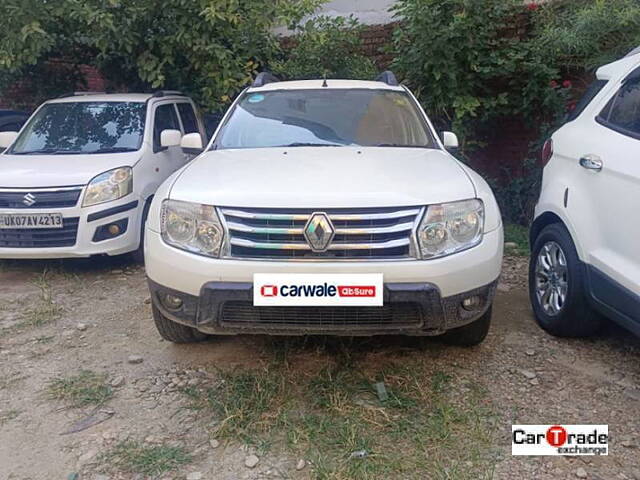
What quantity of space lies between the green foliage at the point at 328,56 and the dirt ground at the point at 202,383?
4.16m

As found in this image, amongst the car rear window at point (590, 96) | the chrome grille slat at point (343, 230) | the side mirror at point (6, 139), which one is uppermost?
the car rear window at point (590, 96)

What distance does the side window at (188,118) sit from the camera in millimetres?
6768

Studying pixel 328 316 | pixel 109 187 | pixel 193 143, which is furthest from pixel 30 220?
pixel 328 316

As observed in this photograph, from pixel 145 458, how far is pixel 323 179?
5.12 feet

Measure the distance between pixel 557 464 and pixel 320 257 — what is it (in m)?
1.39

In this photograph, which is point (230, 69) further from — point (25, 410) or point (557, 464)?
point (557, 464)

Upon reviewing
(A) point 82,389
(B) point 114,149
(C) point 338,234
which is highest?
(C) point 338,234

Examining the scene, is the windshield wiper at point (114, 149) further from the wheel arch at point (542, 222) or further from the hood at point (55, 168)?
the wheel arch at point (542, 222)

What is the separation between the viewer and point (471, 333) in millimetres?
3445

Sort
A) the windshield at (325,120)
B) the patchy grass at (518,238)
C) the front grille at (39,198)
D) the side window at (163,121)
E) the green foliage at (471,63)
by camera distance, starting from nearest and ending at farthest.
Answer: the windshield at (325,120)
the front grille at (39,198)
the patchy grass at (518,238)
the side window at (163,121)
the green foliage at (471,63)

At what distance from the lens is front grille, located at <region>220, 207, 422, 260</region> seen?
2828 millimetres

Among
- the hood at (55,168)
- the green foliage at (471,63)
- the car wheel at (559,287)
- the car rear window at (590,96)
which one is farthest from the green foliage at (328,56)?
the car wheel at (559,287)

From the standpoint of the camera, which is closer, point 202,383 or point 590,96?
point 202,383

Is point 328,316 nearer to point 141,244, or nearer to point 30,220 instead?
point 141,244
